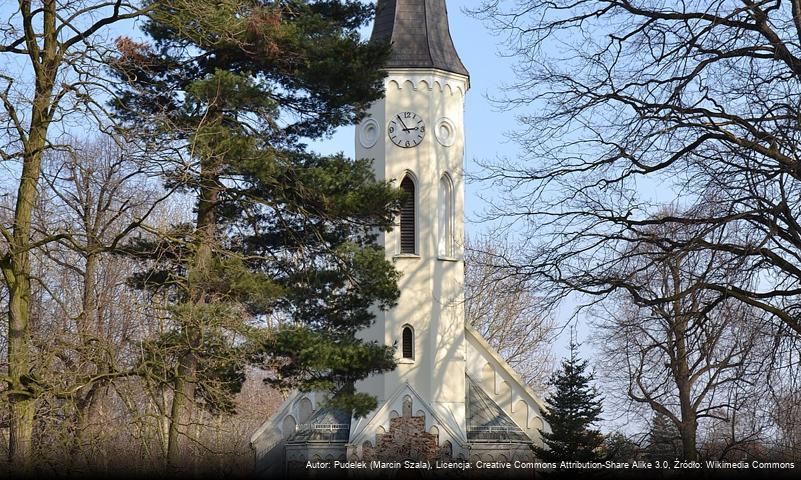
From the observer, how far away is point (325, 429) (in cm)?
2714

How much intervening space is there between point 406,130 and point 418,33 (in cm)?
268

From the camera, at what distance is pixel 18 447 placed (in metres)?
10.8

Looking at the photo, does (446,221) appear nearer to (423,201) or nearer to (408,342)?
(423,201)

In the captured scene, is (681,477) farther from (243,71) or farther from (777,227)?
(243,71)

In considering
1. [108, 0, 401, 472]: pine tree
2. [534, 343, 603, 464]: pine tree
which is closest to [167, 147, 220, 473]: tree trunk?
[108, 0, 401, 472]: pine tree

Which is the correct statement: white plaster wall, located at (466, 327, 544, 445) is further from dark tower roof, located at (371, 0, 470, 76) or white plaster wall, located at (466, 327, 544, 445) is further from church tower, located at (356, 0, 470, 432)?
dark tower roof, located at (371, 0, 470, 76)

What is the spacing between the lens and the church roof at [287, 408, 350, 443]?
88.4 feet

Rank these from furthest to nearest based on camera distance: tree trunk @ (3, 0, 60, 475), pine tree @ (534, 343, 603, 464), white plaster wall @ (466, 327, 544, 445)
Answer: white plaster wall @ (466, 327, 544, 445) → pine tree @ (534, 343, 603, 464) → tree trunk @ (3, 0, 60, 475)

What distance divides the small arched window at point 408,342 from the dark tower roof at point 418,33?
678 centimetres

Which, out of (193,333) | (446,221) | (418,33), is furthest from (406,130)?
(193,333)

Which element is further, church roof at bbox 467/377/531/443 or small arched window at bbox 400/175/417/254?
small arched window at bbox 400/175/417/254

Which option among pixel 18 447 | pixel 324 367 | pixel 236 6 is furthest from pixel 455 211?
A: pixel 18 447

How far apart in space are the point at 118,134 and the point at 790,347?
7353 millimetres

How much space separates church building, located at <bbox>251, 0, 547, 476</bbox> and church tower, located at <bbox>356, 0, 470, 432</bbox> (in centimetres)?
3
